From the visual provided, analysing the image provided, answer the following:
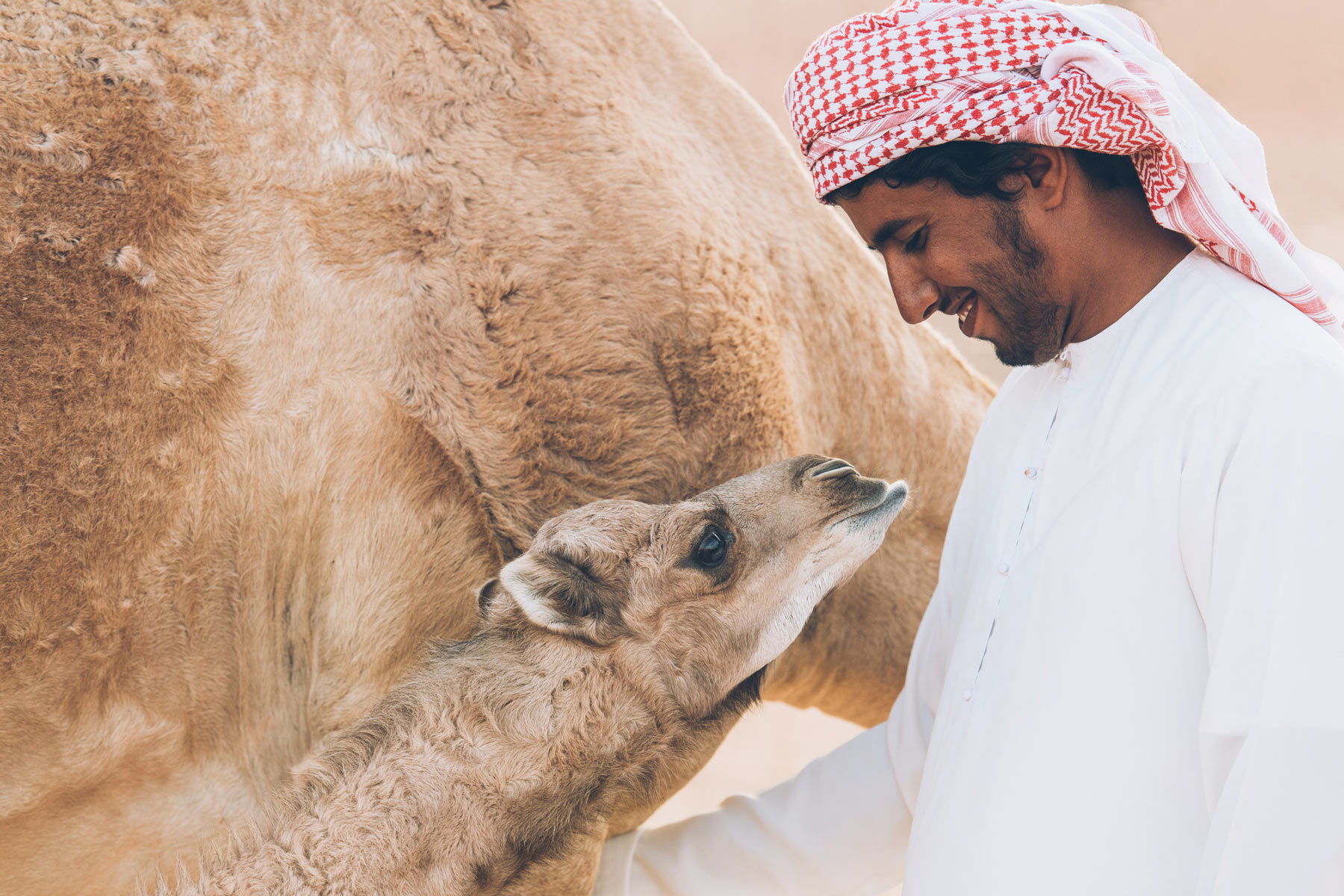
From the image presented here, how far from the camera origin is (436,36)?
2.39 metres

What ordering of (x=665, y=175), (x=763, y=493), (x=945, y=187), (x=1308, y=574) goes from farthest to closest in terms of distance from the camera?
(x=665, y=175) → (x=763, y=493) → (x=945, y=187) → (x=1308, y=574)

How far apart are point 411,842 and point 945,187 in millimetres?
1339

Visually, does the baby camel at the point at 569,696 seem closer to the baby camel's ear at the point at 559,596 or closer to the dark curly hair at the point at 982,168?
the baby camel's ear at the point at 559,596

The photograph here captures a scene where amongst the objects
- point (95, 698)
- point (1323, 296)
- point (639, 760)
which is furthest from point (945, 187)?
point (95, 698)

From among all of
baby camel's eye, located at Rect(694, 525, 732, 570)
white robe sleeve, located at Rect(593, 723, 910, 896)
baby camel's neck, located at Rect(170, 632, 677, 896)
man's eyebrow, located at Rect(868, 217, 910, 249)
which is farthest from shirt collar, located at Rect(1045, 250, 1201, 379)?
baby camel's neck, located at Rect(170, 632, 677, 896)

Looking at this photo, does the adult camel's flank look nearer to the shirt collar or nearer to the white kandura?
the white kandura

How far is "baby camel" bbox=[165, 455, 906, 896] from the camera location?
1.85 metres

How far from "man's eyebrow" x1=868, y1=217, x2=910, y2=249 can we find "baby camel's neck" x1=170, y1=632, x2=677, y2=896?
2.83 ft

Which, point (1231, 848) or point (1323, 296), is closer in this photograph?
point (1231, 848)

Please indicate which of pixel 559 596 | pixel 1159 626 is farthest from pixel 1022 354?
pixel 559 596

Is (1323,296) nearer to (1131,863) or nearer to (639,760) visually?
(1131,863)

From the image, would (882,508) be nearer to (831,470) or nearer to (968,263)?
(831,470)

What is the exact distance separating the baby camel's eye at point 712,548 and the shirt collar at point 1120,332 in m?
0.66

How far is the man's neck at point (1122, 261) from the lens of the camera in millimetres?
1835
